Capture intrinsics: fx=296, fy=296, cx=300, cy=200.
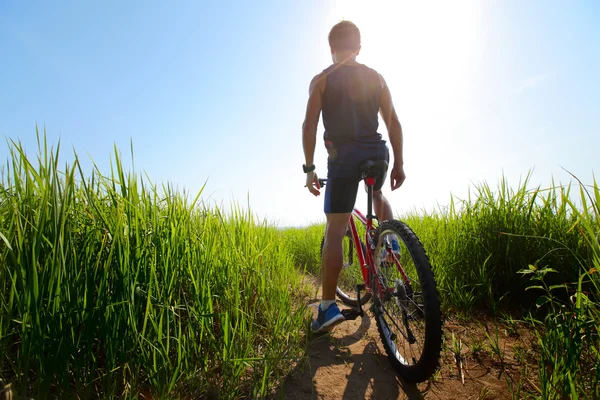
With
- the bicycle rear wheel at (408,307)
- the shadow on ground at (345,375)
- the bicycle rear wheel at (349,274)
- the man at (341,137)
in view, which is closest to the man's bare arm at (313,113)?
the man at (341,137)

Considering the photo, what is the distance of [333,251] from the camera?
7.39 feet

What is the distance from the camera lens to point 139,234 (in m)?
1.37

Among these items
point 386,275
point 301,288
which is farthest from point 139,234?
point 301,288

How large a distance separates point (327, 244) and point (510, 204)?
169 centimetres

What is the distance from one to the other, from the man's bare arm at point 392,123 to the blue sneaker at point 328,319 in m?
1.32

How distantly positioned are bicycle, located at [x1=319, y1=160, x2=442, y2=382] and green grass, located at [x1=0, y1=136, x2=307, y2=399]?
0.67 meters

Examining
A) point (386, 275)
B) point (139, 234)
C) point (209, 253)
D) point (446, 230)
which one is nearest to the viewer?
point (139, 234)

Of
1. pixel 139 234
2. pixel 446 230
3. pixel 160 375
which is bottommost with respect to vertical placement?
pixel 160 375

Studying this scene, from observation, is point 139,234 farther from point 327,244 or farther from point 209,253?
point 327,244

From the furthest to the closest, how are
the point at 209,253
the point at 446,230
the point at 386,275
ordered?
the point at 446,230 → the point at 386,275 → the point at 209,253

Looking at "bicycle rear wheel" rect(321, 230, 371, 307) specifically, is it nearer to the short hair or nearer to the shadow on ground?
the shadow on ground

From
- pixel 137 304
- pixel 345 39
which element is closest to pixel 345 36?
pixel 345 39

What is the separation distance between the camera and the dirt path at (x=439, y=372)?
61.6 inches

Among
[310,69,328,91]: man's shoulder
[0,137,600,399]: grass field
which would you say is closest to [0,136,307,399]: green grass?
[0,137,600,399]: grass field
